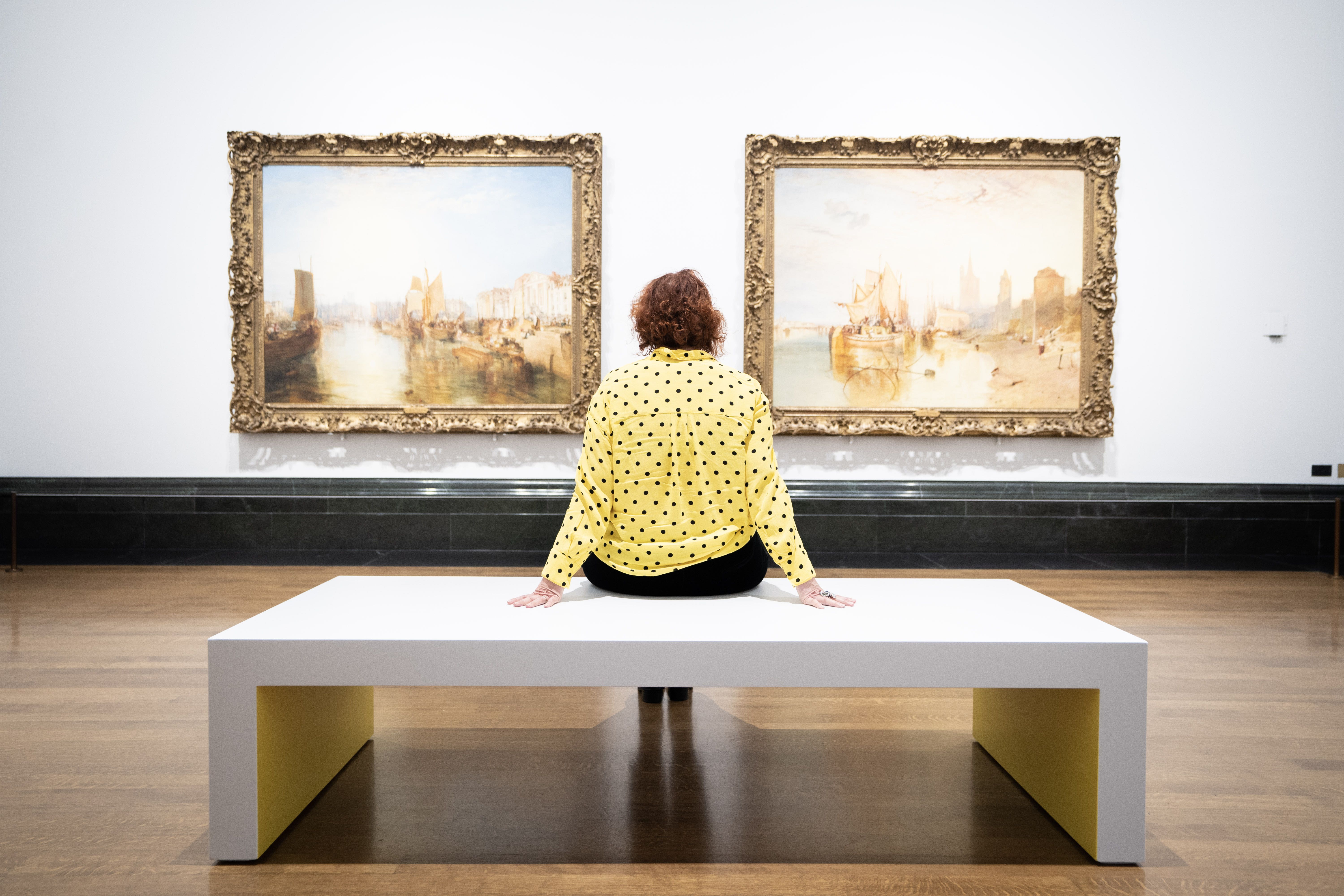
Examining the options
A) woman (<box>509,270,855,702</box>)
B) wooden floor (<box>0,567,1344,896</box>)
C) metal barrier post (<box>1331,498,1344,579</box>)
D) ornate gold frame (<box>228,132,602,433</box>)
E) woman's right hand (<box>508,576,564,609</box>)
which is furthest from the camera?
ornate gold frame (<box>228,132,602,433</box>)

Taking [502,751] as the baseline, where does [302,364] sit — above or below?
above

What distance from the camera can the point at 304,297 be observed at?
6867 millimetres

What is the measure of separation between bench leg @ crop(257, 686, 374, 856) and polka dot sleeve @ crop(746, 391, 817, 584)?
154cm

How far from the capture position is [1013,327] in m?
6.86

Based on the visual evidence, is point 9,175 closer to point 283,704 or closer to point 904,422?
point 283,704

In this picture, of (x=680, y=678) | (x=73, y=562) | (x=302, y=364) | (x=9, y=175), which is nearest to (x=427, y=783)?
(x=680, y=678)

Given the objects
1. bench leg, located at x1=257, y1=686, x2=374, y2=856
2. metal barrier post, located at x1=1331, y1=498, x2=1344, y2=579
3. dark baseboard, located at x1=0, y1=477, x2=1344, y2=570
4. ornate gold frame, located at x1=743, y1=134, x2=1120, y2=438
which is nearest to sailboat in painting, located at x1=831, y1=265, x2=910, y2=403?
ornate gold frame, located at x1=743, y1=134, x2=1120, y2=438

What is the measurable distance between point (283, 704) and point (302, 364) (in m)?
5.28

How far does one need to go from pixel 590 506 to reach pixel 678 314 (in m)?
0.73

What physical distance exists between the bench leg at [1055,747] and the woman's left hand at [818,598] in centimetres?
53

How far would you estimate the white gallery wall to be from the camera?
22.4 feet

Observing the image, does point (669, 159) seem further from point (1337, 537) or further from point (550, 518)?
point (1337, 537)

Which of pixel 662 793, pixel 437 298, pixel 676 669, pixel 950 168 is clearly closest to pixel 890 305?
pixel 950 168

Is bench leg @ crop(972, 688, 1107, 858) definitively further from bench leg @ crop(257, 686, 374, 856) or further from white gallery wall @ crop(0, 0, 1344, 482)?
white gallery wall @ crop(0, 0, 1344, 482)
